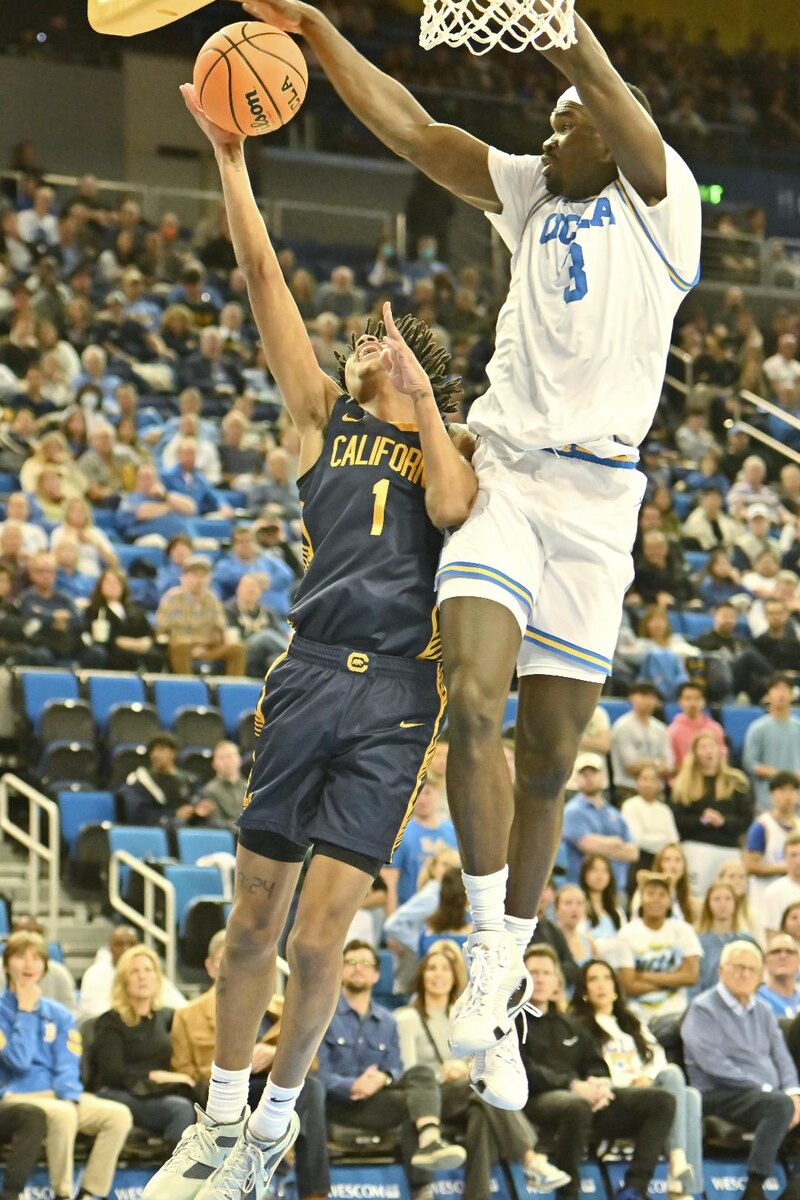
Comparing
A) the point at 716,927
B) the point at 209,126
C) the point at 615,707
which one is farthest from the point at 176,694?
the point at 209,126

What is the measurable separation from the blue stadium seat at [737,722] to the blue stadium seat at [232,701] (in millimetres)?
3855

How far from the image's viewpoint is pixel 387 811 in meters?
5.04

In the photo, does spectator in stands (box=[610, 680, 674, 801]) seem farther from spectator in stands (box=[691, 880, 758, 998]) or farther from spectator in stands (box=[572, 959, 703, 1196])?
spectator in stands (box=[572, 959, 703, 1196])

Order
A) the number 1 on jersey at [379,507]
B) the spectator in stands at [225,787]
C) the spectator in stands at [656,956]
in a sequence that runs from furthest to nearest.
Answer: the spectator in stands at [225,787]
the spectator in stands at [656,956]
the number 1 on jersey at [379,507]

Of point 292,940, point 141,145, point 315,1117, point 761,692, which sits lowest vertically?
point 315,1117

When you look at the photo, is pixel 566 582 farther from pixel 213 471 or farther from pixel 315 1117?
pixel 213 471

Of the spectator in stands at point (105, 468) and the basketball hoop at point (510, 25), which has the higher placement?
the basketball hoop at point (510, 25)

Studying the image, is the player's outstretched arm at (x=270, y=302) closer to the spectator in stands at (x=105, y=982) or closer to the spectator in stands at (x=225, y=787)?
the spectator in stands at (x=105, y=982)

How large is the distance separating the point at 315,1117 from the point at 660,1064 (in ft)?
7.22

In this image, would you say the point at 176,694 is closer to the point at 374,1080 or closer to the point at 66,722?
the point at 66,722

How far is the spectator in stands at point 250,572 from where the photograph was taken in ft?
43.4

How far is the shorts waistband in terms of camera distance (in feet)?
16.8

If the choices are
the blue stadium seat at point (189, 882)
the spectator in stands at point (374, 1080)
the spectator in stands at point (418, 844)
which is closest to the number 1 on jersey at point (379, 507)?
the spectator in stands at point (374, 1080)

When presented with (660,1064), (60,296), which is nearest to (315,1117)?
(660,1064)
